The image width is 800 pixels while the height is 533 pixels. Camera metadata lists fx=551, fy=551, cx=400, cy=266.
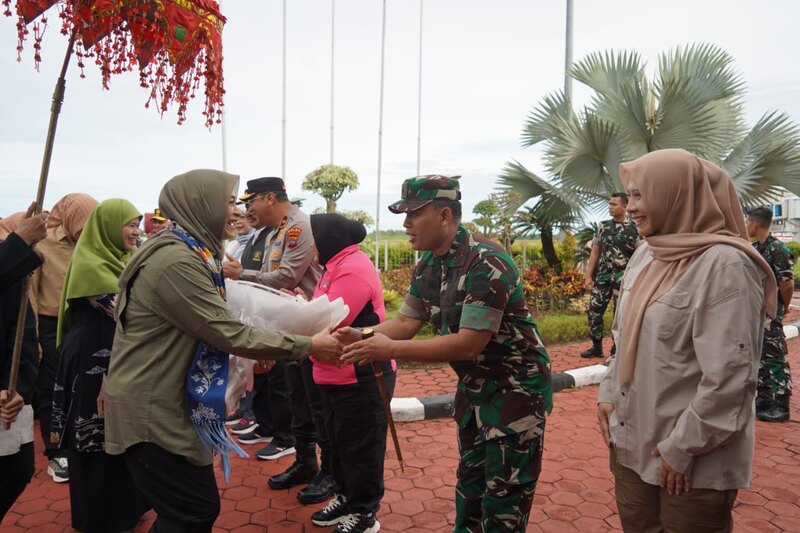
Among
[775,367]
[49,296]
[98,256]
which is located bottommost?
[775,367]

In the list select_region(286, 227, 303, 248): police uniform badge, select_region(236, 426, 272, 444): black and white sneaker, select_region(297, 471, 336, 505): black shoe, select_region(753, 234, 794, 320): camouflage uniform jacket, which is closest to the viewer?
select_region(297, 471, 336, 505): black shoe

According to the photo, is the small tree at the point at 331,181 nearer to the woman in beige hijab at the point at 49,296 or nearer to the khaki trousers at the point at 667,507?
the woman in beige hijab at the point at 49,296

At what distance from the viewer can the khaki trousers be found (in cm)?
177

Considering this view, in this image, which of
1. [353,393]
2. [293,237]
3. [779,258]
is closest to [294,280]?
[293,237]

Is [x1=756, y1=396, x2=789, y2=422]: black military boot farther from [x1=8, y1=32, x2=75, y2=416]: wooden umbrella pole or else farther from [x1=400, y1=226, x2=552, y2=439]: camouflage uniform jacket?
[x1=8, y1=32, x2=75, y2=416]: wooden umbrella pole

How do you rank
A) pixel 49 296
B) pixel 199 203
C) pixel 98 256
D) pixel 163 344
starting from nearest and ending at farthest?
pixel 163 344, pixel 199 203, pixel 98 256, pixel 49 296

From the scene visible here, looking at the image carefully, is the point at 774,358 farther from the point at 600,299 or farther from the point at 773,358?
the point at 600,299

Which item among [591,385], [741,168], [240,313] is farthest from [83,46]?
[741,168]

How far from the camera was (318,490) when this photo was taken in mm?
3402

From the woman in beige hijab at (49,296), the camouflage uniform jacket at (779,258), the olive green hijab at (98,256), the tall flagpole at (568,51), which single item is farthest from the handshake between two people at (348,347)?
the tall flagpole at (568,51)

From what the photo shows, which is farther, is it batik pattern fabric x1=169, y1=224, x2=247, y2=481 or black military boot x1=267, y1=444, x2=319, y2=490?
black military boot x1=267, y1=444, x2=319, y2=490

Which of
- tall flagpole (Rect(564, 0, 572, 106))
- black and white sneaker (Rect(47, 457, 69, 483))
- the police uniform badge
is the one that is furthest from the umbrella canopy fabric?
tall flagpole (Rect(564, 0, 572, 106))

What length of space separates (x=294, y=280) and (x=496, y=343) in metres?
1.95

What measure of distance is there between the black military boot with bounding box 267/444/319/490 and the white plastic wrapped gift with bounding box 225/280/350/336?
1.39 m
